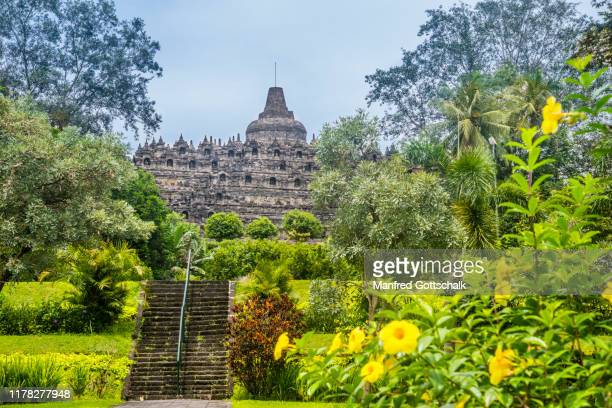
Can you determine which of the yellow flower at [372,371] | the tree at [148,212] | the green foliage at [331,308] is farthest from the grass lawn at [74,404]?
the tree at [148,212]

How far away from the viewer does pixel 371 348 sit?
10.6 ft

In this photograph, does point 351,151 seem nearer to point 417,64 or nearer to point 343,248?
point 417,64

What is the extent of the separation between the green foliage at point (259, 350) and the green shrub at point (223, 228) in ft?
82.9

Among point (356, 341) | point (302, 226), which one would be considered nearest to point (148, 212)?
point (302, 226)

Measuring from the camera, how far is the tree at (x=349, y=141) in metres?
33.5

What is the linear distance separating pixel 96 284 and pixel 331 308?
5.80m

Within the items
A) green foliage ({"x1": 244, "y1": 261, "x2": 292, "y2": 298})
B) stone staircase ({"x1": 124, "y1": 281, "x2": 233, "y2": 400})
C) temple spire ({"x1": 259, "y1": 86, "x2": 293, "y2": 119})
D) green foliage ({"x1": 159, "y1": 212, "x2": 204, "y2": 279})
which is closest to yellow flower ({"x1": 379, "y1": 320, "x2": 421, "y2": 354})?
stone staircase ({"x1": 124, "y1": 281, "x2": 233, "y2": 400})

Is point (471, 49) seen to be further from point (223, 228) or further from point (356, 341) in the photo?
point (356, 341)

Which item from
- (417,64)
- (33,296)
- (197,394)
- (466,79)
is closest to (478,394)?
(197,394)

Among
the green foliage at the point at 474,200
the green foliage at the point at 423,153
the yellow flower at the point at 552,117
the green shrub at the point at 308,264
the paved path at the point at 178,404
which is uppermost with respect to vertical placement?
the green foliage at the point at 423,153

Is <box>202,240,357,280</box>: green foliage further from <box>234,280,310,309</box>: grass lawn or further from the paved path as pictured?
the paved path

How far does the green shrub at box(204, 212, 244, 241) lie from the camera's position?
38.8 m

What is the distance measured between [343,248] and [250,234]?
22.0 metres

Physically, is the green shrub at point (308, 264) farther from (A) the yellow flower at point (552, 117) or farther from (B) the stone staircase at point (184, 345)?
(A) the yellow flower at point (552, 117)
